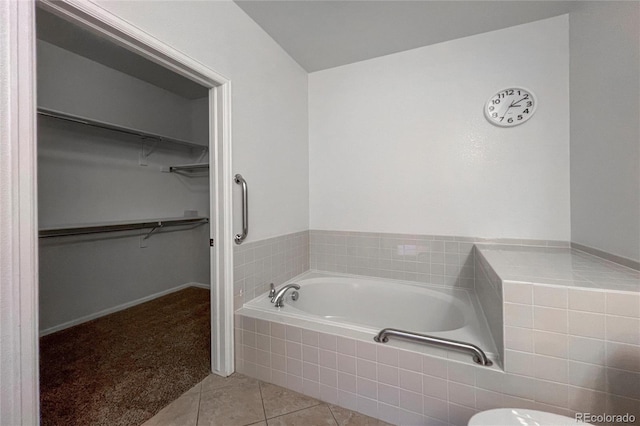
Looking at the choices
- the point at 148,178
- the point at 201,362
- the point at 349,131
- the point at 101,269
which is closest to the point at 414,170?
the point at 349,131

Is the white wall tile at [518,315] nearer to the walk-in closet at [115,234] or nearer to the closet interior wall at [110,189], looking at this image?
the walk-in closet at [115,234]

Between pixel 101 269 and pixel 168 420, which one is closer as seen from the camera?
pixel 168 420

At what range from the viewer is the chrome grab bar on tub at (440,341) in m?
1.12

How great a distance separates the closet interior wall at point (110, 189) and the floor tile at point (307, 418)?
7.38 feet

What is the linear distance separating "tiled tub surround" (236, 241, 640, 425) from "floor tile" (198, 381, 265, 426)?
0.18m

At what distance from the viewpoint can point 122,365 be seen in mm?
1688

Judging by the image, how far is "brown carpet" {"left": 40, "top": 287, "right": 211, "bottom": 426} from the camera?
132cm

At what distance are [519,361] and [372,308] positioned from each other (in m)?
1.13

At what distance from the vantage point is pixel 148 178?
114 inches

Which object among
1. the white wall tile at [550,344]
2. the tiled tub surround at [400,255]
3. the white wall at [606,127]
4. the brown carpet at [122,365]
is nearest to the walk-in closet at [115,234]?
→ the brown carpet at [122,365]

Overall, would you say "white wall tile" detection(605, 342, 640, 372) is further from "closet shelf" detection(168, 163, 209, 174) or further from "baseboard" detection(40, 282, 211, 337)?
"baseboard" detection(40, 282, 211, 337)

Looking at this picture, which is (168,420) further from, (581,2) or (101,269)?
(581,2)

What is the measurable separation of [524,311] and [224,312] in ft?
5.14

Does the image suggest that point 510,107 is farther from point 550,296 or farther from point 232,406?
point 232,406
